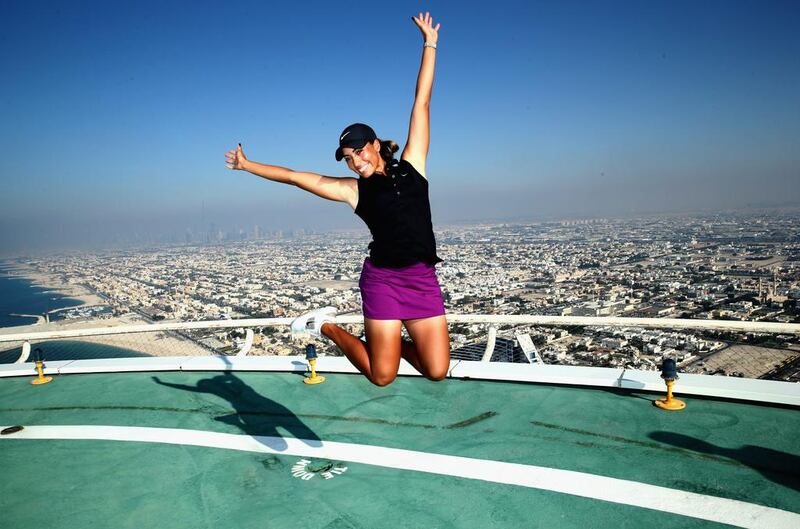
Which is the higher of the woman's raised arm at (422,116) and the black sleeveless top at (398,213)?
the woman's raised arm at (422,116)

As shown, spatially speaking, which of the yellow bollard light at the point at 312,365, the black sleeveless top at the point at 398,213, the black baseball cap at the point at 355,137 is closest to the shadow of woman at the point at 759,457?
the black sleeveless top at the point at 398,213

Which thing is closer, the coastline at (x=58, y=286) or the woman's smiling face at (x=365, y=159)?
the woman's smiling face at (x=365, y=159)

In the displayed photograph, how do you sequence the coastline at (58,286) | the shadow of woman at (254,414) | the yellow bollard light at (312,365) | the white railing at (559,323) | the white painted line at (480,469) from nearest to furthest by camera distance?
the white painted line at (480,469) < the shadow of woman at (254,414) < the white railing at (559,323) < the yellow bollard light at (312,365) < the coastline at (58,286)

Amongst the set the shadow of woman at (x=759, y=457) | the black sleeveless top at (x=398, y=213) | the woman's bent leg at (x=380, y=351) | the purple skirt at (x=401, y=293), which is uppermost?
the black sleeveless top at (x=398, y=213)

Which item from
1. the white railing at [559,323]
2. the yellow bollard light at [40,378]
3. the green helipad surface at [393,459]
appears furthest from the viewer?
the yellow bollard light at [40,378]

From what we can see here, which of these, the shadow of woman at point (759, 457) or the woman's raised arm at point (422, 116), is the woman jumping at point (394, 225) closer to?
the woman's raised arm at point (422, 116)

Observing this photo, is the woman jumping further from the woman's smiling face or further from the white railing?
the white railing

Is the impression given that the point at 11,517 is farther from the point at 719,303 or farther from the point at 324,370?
the point at 719,303

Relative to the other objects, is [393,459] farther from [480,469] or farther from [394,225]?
[394,225]

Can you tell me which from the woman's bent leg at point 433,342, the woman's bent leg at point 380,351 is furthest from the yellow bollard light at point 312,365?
the woman's bent leg at point 433,342
